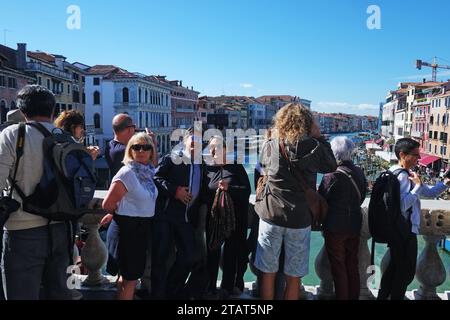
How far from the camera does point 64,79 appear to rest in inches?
1473

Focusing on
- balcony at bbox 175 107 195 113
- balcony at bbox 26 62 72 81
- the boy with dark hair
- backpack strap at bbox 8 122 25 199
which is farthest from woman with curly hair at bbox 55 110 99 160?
balcony at bbox 175 107 195 113

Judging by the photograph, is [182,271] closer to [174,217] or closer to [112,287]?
[174,217]

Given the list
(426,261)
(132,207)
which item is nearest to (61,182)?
(132,207)

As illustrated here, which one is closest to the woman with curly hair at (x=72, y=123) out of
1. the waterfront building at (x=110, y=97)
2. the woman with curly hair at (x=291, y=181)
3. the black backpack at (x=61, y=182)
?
the black backpack at (x=61, y=182)

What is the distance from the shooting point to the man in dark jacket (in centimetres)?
305

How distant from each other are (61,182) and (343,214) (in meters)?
1.91

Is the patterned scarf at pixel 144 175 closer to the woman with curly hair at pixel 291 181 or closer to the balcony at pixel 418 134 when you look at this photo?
the woman with curly hair at pixel 291 181

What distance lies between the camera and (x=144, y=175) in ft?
9.58

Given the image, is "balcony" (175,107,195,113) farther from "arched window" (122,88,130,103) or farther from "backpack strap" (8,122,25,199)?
"backpack strap" (8,122,25,199)

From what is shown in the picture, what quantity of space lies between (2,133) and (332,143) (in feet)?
7.08
